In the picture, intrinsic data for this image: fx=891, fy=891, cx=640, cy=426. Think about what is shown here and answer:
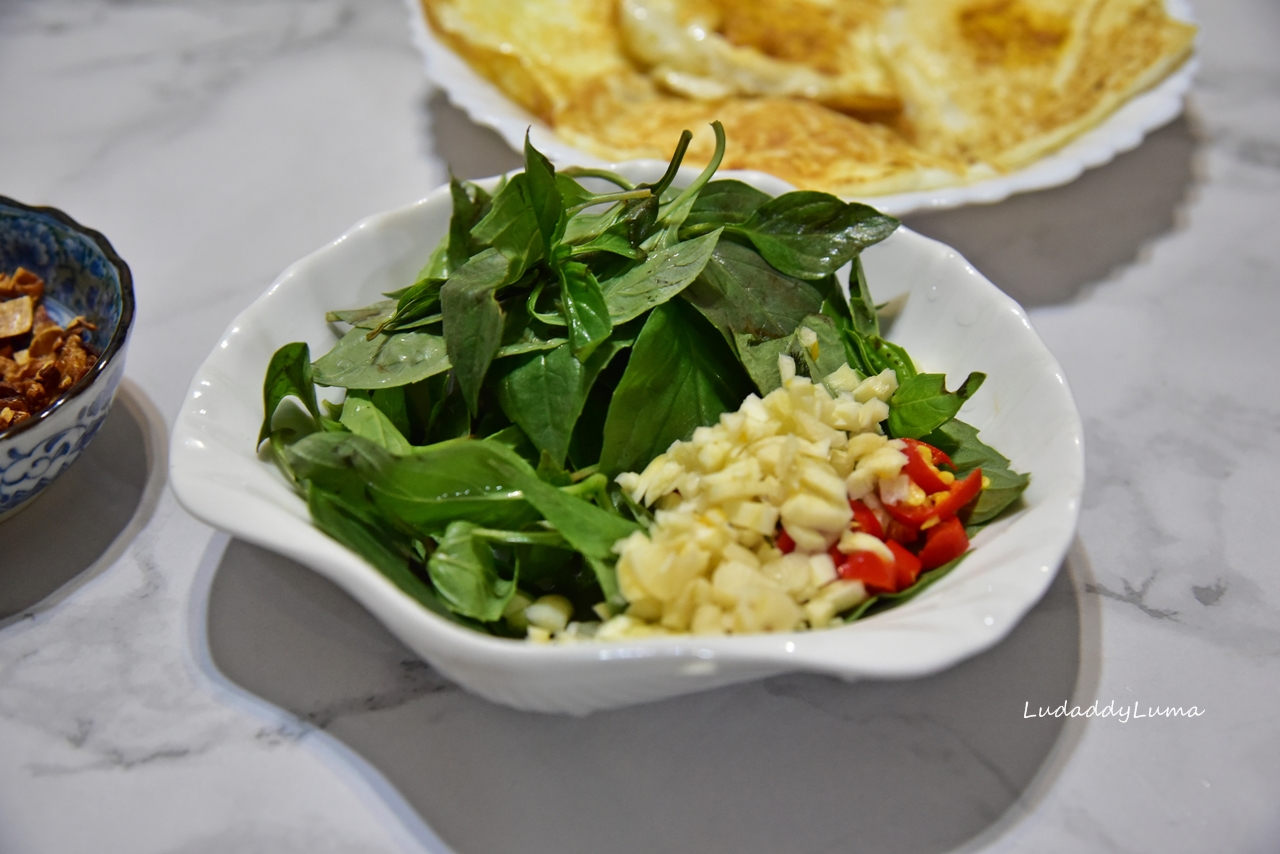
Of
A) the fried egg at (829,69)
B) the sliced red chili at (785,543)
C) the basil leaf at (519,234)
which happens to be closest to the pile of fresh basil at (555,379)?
the basil leaf at (519,234)

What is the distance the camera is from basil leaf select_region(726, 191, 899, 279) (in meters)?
0.98

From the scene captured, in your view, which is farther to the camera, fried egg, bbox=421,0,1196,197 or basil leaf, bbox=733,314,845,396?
fried egg, bbox=421,0,1196,197

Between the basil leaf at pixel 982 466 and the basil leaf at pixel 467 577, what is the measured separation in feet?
1.47

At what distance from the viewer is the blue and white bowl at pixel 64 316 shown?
89cm

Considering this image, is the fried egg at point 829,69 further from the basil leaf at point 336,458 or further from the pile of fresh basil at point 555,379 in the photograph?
the basil leaf at point 336,458

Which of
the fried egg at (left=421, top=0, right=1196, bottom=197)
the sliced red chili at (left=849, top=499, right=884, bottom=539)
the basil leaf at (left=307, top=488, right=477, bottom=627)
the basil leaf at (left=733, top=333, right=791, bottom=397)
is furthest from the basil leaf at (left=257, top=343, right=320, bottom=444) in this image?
the fried egg at (left=421, top=0, right=1196, bottom=197)

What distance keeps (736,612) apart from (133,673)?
2.05 ft

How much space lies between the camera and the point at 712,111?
1566mm

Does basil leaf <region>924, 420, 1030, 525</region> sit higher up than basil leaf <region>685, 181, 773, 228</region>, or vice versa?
basil leaf <region>685, 181, 773, 228</region>

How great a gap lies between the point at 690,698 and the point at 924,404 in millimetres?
369

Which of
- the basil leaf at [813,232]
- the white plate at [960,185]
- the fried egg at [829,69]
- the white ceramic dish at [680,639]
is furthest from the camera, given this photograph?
the fried egg at [829,69]

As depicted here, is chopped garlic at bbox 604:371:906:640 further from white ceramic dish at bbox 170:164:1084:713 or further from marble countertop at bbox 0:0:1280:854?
marble countertop at bbox 0:0:1280:854

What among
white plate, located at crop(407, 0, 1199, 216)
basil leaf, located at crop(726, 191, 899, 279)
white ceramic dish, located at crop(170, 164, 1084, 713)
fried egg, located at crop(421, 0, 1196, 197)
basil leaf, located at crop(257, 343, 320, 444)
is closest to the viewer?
white ceramic dish, located at crop(170, 164, 1084, 713)

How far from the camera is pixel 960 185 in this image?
138cm
